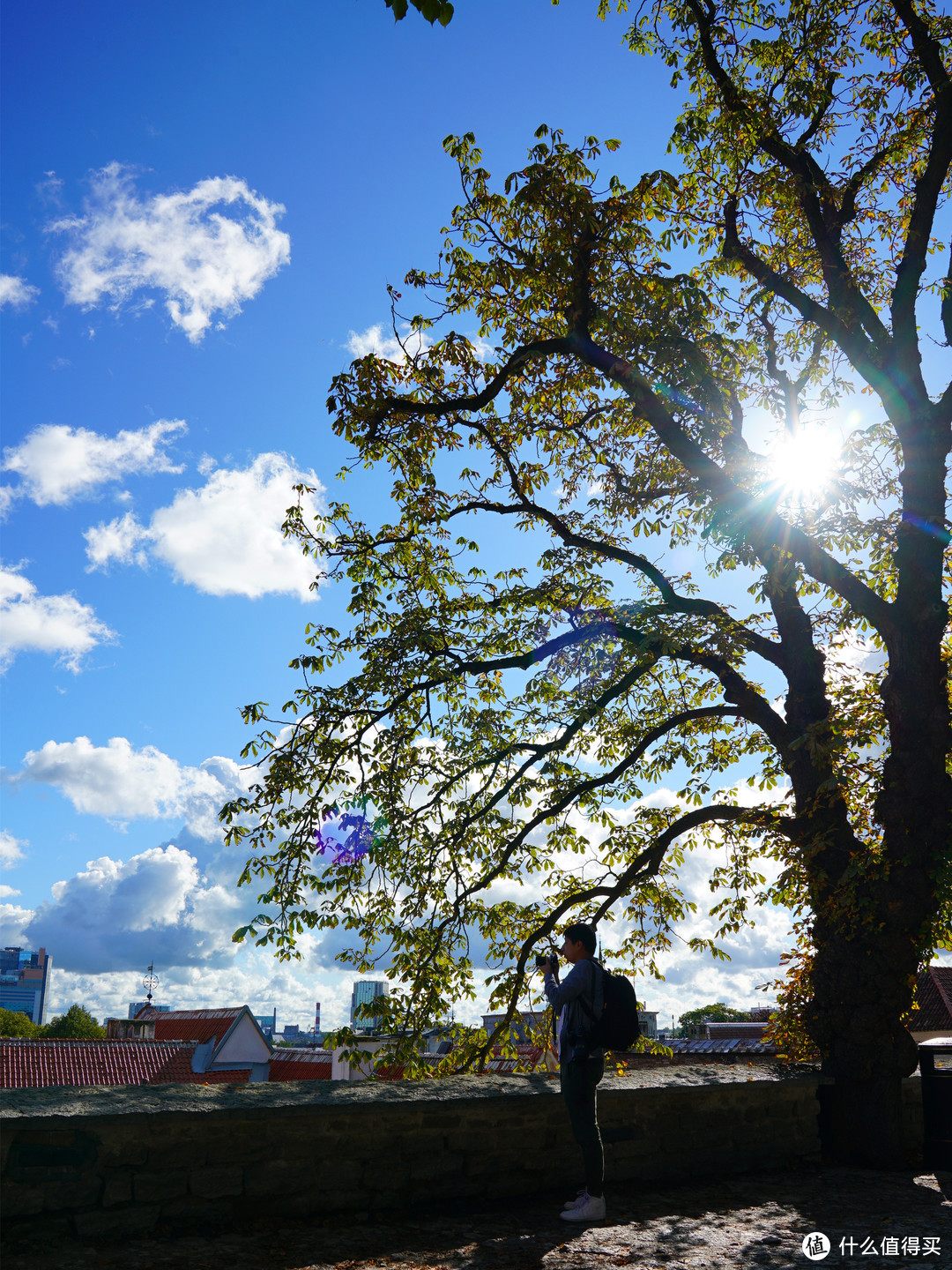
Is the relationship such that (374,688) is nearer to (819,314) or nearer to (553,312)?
(553,312)

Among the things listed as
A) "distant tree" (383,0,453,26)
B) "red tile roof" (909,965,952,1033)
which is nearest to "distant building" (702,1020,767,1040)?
"red tile roof" (909,965,952,1033)

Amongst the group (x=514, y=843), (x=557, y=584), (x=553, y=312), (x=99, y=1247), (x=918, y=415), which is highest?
(x=553, y=312)

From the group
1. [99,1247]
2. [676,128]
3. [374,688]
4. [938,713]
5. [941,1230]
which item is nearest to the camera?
[99,1247]

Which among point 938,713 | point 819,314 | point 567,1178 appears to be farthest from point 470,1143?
point 819,314

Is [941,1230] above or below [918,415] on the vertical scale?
below

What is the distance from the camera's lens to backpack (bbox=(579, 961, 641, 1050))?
5047mm

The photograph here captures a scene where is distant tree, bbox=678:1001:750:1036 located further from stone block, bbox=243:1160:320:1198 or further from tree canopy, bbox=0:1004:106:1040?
stone block, bbox=243:1160:320:1198

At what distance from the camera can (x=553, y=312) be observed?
32.3ft

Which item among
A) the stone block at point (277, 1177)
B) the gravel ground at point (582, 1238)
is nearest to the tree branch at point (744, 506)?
the gravel ground at point (582, 1238)

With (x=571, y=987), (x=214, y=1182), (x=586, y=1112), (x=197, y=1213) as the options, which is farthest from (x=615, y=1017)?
(x=197, y=1213)

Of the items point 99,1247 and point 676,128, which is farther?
point 676,128

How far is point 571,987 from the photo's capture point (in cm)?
511

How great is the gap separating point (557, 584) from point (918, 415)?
396 cm

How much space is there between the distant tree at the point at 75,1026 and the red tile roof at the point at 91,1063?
4349 cm
